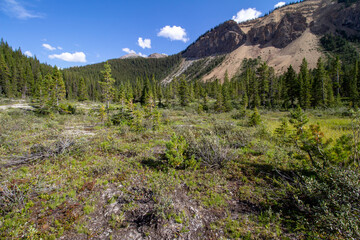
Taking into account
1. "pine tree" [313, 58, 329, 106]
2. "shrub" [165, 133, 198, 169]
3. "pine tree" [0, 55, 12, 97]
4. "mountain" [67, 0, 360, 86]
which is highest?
"mountain" [67, 0, 360, 86]

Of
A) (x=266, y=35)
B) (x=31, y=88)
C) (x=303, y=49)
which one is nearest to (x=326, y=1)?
(x=266, y=35)

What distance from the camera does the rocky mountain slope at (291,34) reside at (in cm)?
12112

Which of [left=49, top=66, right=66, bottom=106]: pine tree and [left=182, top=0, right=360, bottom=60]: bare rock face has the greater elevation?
[left=182, top=0, right=360, bottom=60]: bare rock face

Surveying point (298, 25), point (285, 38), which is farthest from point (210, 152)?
point (298, 25)

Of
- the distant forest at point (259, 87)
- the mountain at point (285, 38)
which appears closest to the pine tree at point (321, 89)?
the distant forest at point (259, 87)

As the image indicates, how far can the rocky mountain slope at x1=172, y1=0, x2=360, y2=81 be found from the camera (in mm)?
121125

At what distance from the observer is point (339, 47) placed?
10656 centimetres

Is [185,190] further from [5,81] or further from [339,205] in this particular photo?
[5,81]

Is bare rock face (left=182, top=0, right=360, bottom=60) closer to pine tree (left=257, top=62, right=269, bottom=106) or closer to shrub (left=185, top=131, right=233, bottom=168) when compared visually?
pine tree (left=257, top=62, right=269, bottom=106)

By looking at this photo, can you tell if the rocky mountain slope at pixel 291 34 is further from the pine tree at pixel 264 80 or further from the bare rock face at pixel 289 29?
the pine tree at pixel 264 80

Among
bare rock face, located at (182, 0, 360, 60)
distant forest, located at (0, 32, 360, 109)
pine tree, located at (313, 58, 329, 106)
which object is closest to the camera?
pine tree, located at (313, 58, 329, 106)

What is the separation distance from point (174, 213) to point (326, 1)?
23936cm

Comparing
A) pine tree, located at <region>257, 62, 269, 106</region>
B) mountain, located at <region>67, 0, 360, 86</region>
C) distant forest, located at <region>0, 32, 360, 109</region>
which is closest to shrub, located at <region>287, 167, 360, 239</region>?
distant forest, located at <region>0, 32, 360, 109</region>

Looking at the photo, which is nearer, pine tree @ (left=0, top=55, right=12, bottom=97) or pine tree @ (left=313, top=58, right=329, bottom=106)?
pine tree @ (left=313, top=58, right=329, bottom=106)
